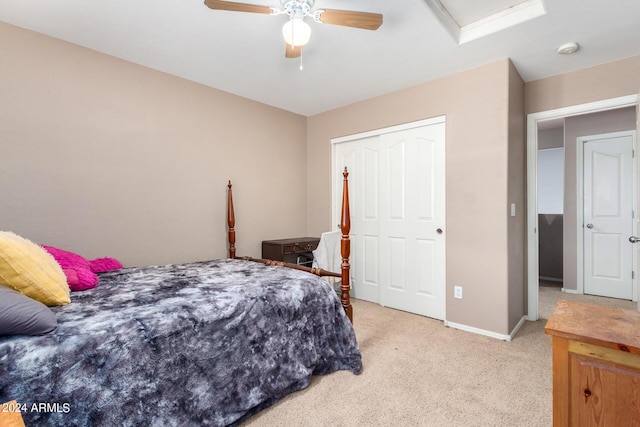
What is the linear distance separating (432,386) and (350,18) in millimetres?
2343

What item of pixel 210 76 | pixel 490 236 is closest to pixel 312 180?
pixel 210 76

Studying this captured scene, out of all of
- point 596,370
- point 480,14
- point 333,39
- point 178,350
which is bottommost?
point 178,350

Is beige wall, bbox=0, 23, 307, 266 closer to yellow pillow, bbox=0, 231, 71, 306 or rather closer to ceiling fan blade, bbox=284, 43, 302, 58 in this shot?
yellow pillow, bbox=0, 231, 71, 306

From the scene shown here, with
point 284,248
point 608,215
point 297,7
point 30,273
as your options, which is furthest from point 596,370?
point 608,215

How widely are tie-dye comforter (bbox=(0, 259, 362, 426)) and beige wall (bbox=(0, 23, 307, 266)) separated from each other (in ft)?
1.97

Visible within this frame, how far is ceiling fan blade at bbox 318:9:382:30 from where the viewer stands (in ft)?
5.60

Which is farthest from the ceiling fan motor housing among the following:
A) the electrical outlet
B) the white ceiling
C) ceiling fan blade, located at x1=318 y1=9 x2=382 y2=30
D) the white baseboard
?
the white baseboard

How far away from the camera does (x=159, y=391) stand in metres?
1.39

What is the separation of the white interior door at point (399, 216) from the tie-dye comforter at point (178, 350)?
1.40m

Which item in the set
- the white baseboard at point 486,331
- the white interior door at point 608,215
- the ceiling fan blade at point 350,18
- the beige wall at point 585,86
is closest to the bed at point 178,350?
the white baseboard at point 486,331

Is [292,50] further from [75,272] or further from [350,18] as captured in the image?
[75,272]

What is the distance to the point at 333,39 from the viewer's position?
7.69 feet

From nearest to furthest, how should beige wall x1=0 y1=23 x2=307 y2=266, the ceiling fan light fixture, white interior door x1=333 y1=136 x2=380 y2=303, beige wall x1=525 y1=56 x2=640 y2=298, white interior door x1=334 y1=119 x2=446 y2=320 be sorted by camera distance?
the ceiling fan light fixture → beige wall x1=0 y1=23 x2=307 y2=266 → beige wall x1=525 y1=56 x2=640 y2=298 → white interior door x1=334 y1=119 x2=446 y2=320 → white interior door x1=333 y1=136 x2=380 y2=303

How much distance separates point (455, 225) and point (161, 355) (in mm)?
2662
